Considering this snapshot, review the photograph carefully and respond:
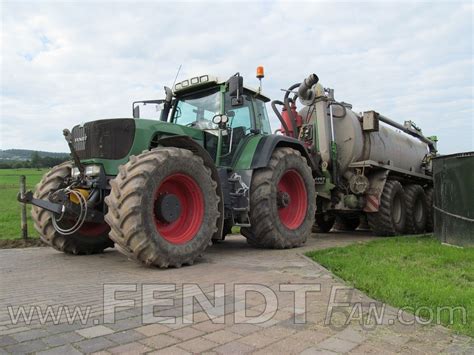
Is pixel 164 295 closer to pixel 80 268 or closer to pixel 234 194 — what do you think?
pixel 80 268

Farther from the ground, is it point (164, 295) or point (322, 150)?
point (322, 150)

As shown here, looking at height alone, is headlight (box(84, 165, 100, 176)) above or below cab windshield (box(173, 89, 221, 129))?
below

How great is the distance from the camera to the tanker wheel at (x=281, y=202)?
7.32 metres

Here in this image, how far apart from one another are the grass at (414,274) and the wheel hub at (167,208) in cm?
204

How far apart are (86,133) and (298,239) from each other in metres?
3.99

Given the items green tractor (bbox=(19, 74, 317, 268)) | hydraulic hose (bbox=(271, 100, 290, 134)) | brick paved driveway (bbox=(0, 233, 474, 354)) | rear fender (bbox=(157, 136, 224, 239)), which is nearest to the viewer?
brick paved driveway (bbox=(0, 233, 474, 354))

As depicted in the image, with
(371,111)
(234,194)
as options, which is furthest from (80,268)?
(371,111)

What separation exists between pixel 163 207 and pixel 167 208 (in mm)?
65

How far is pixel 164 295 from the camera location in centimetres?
413

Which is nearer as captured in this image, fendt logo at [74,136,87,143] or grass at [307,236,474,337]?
grass at [307,236,474,337]

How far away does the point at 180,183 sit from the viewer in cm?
623

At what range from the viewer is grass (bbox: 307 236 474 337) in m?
3.76

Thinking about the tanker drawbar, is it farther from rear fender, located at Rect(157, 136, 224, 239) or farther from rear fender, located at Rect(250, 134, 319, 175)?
rear fender, located at Rect(157, 136, 224, 239)

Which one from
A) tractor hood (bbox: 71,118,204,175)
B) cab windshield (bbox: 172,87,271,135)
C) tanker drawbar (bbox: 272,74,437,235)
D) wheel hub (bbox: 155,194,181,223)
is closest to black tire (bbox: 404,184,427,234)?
tanker drawbar (bbox: 272,74,437,235)
